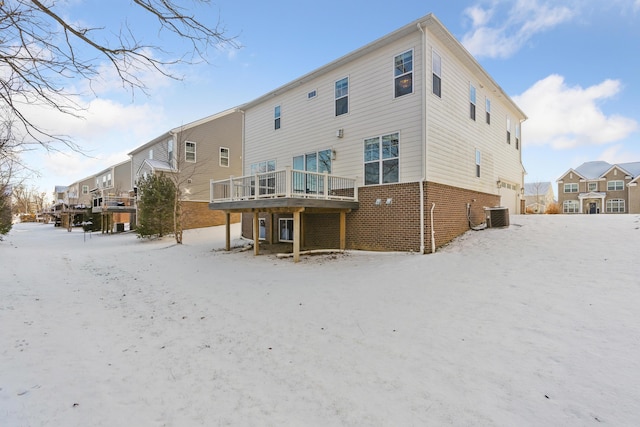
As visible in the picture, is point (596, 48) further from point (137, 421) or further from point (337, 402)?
point (137, 421)

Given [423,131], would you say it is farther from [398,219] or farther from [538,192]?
[538,192]

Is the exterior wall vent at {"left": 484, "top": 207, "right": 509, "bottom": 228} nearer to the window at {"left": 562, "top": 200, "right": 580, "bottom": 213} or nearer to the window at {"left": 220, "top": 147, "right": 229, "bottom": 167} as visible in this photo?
the window at {"left": 220, "top": 147, "right": 229, "bottom": 167}

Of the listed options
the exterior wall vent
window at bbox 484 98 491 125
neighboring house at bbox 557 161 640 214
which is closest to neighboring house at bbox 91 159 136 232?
the exterior wall vent

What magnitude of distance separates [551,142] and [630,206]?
11307mm

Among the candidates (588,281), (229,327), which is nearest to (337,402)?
(229,327)

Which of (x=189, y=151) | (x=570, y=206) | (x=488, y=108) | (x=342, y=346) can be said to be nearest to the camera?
(x=342, y=346)

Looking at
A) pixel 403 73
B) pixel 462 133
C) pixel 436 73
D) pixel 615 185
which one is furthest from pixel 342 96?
pixel 615 185

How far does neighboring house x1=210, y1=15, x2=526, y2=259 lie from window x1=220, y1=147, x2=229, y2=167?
35.4ft

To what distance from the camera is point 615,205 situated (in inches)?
1400

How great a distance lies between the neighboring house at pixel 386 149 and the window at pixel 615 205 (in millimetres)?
33298

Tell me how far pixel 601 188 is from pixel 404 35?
41920 millimetres

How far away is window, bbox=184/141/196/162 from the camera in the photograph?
22422 millimetres

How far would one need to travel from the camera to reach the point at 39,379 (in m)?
3.11

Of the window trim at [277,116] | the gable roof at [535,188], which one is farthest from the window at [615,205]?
the window trim at [277,116]
